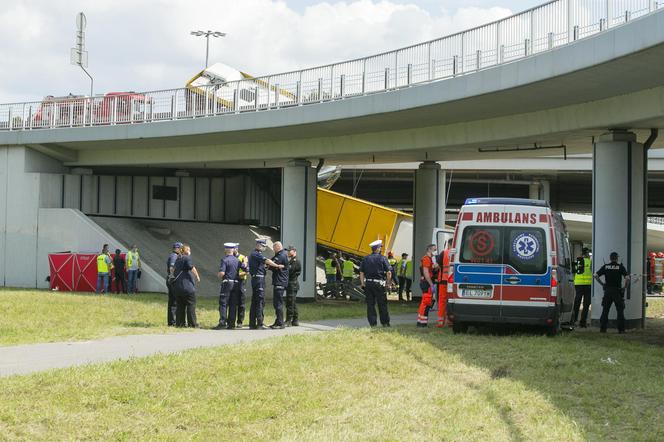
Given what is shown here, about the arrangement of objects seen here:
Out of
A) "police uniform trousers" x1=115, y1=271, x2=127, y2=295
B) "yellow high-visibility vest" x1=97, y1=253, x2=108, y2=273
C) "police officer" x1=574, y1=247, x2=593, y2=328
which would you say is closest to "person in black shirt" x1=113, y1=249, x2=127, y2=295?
"police uniform trousers" x1=115, y1=271, x2=127, y2=295

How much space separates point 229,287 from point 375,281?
9.28 feet

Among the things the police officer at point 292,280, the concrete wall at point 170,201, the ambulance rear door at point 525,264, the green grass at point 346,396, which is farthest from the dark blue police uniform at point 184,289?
the concrete wall at point 170,201

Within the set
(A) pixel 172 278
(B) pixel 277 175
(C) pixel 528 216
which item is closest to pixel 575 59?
(C) pixel 528 216

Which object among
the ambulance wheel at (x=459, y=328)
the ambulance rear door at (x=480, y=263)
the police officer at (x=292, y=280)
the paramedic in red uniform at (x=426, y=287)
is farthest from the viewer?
the police officer at (x=292, y=280)

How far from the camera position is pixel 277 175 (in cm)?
4575

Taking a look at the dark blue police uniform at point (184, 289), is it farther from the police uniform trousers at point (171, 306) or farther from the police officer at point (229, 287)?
the police officer at point (229, 287)

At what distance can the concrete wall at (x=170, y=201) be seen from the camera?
118 ft

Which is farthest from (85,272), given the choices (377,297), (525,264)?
(525,264)

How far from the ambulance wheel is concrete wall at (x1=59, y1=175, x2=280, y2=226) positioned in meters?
22.4

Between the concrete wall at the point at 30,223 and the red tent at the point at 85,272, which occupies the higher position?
the concrete wall at the point at 30,223

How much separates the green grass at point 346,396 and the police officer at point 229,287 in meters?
4.22

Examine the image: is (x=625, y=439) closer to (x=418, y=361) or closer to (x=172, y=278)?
(x=418, y=361)

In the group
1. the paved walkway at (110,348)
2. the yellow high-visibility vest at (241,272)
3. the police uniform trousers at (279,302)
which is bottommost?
the paved walkway at (110,348)

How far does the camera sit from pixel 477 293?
624 inches
